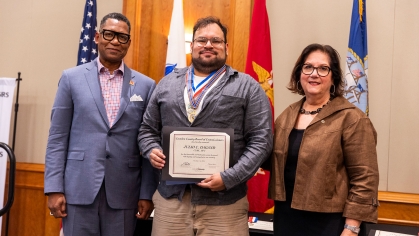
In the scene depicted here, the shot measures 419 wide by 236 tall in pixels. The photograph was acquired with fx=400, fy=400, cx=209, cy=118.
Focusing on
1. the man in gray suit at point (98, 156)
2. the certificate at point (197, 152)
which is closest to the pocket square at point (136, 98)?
the man in gray suit at point (98, 156)

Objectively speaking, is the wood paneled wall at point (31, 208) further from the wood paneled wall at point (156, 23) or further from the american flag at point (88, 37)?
the wood paneled wall at point (156, 23)

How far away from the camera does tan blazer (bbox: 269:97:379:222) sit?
80.0 inches

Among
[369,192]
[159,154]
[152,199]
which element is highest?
[159,154]

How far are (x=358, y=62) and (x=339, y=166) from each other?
1603mm

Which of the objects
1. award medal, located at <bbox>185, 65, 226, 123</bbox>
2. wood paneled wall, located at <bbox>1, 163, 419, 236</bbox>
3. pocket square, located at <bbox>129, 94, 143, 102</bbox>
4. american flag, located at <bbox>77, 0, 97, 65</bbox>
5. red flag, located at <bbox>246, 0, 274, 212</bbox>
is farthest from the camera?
wood paneled wall, located at <bbox>1, 163, 419, 236</bbox>

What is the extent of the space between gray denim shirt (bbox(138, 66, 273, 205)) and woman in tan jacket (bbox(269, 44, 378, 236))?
16 cm

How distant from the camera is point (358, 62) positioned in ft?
11.3

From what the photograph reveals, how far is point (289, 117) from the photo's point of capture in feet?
7.57

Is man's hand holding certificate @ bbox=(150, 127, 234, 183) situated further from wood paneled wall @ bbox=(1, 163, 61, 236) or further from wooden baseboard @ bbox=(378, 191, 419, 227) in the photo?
wood paneled wall @ bbox=(1, 163, 61, 236)

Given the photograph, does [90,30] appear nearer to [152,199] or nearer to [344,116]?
[152,199]

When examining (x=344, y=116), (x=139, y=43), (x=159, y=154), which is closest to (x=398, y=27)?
(x=344, y=116)

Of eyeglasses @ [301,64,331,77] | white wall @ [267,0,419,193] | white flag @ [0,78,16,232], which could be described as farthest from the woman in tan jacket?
white flag @ [0,78,16,232]

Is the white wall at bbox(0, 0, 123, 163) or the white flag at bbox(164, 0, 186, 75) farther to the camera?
the white wall at bbox(0, 0, 123, 163)

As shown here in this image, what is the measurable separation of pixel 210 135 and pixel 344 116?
2.37ft
